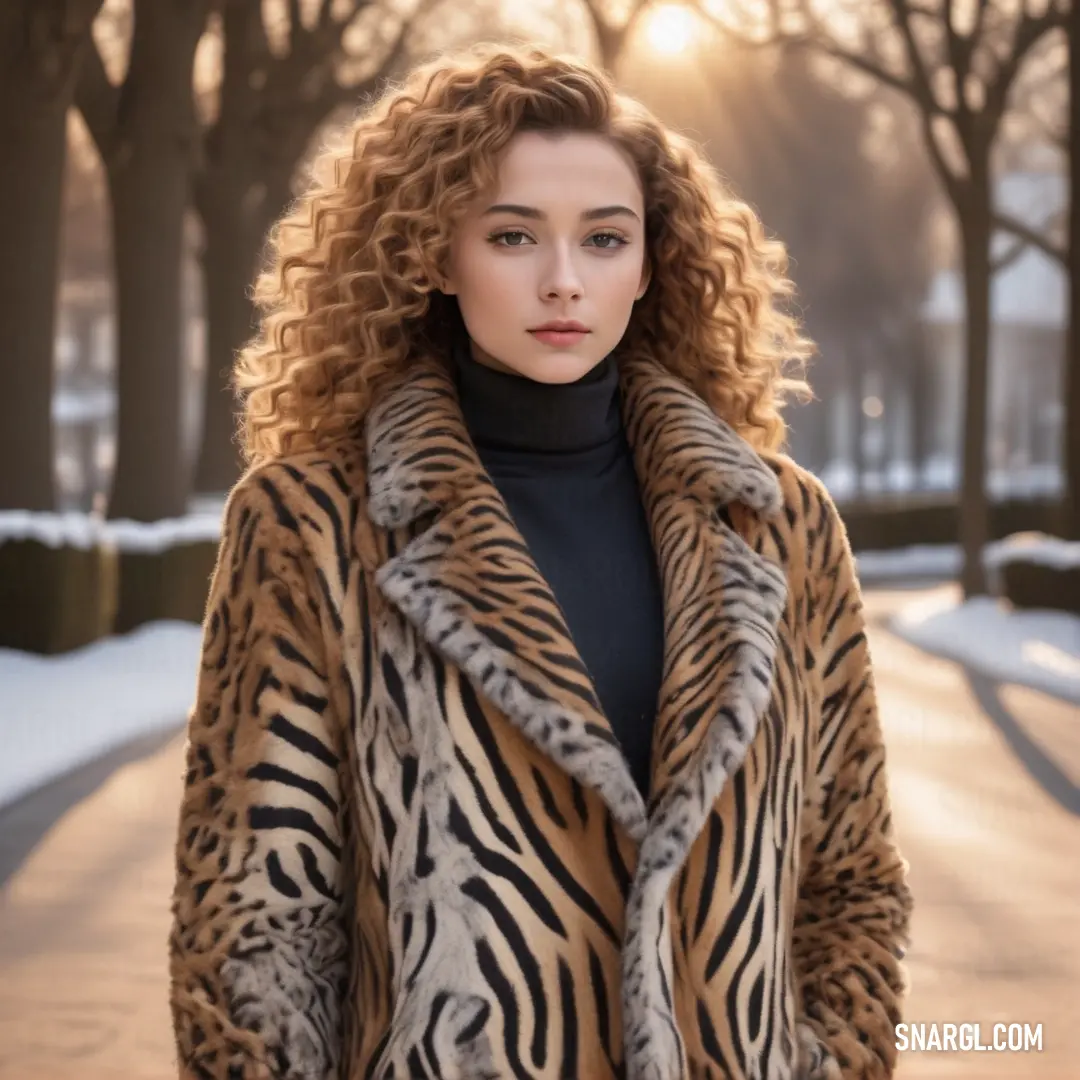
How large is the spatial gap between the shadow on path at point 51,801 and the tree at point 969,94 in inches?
498

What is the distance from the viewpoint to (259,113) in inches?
954

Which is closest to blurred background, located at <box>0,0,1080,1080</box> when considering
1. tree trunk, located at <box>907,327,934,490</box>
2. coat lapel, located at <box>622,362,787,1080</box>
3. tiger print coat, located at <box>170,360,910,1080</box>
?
coat lapel, located at <box>622,362,787,1080</box>

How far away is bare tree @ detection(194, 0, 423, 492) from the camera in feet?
76.0

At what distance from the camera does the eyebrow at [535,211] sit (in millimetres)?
2721

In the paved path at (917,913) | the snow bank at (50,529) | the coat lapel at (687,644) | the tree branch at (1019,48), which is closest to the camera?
the coat lapel at (687,644)

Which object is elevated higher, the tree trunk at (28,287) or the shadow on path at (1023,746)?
the tree trunk at (28,287)

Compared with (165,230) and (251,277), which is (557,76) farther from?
(251,277)

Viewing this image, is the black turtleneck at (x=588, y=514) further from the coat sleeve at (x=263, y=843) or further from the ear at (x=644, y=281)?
the coat sleeve at (x=263, y=843)

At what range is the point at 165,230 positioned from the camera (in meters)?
18.8

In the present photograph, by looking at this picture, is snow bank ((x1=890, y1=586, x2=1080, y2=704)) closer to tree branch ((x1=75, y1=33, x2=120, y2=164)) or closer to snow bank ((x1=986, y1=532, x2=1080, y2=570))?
snow bank ((x1=986, y1=532, x2=1080, y2=570))

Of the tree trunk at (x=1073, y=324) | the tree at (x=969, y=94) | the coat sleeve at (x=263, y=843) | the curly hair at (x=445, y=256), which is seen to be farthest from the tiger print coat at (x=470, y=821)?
the tree at (x=969, y=94)

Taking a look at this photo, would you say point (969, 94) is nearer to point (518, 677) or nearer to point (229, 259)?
point (229, 259)

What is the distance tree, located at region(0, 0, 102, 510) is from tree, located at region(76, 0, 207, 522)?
3.16 metres

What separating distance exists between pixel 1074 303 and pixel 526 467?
57.6 feet
